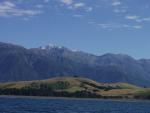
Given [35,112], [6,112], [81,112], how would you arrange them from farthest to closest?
[81,112] → [35,112] → [6,112]

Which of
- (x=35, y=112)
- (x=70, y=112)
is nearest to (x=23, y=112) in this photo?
(x=35, y=112)

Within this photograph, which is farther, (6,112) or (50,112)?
(50,112)

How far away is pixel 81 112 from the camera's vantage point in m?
137

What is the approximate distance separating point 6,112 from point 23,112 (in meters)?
7.41

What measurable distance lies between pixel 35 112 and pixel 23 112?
3657mm

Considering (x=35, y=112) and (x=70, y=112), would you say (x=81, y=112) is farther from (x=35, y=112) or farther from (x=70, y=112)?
(x=35, y=112)

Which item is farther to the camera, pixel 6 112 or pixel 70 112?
pixel 70 112

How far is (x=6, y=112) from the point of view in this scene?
11881 centimetres

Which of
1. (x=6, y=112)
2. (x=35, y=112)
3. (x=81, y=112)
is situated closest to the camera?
(x=6, y=112)

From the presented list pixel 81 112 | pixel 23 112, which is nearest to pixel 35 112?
pixel 23 112

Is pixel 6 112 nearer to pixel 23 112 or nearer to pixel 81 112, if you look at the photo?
pixel 23 112

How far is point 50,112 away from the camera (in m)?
130

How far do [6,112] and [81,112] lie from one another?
85.0 ft

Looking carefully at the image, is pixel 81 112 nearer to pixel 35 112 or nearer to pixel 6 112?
pixel 35 112
